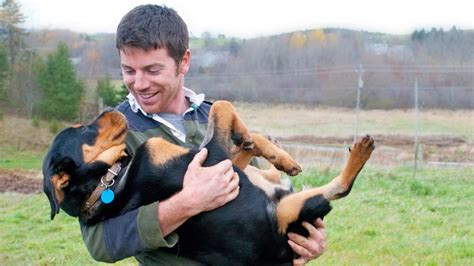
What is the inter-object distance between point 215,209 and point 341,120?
3902 cm

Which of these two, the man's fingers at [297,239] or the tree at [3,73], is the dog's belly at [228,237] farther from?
the tree at [3,73]

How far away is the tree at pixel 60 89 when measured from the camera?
4314 cm

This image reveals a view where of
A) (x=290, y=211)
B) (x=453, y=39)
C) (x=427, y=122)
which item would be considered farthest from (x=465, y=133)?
(x=290, y=211)

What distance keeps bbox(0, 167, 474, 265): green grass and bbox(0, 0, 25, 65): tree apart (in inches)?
1398

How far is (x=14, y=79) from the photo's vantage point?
45688mm

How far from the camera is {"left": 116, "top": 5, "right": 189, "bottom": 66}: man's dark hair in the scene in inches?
130

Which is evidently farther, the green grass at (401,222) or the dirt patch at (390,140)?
the dirt patch at (390,140)

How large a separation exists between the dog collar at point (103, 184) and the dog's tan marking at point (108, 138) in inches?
2.2

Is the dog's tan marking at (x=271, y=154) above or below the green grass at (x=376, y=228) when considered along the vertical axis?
above

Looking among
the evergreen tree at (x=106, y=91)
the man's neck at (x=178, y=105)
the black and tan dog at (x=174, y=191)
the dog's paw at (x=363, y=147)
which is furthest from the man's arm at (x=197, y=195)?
the evergreen tree at (x=106, y=91)

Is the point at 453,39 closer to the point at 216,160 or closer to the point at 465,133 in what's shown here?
the point at 465,133

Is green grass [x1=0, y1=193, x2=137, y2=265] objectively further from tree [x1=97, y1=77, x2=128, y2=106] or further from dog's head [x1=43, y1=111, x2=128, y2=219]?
tree [x1=97, y1=77, x2=128, y2=106]

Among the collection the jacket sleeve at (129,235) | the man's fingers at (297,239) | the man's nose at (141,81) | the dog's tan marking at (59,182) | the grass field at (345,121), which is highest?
the man's nose at (141,81)

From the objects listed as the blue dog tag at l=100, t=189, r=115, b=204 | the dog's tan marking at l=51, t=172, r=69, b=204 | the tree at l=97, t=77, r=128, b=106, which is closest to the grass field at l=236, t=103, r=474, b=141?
the tree at l=97, t=77, r=128, b=106
